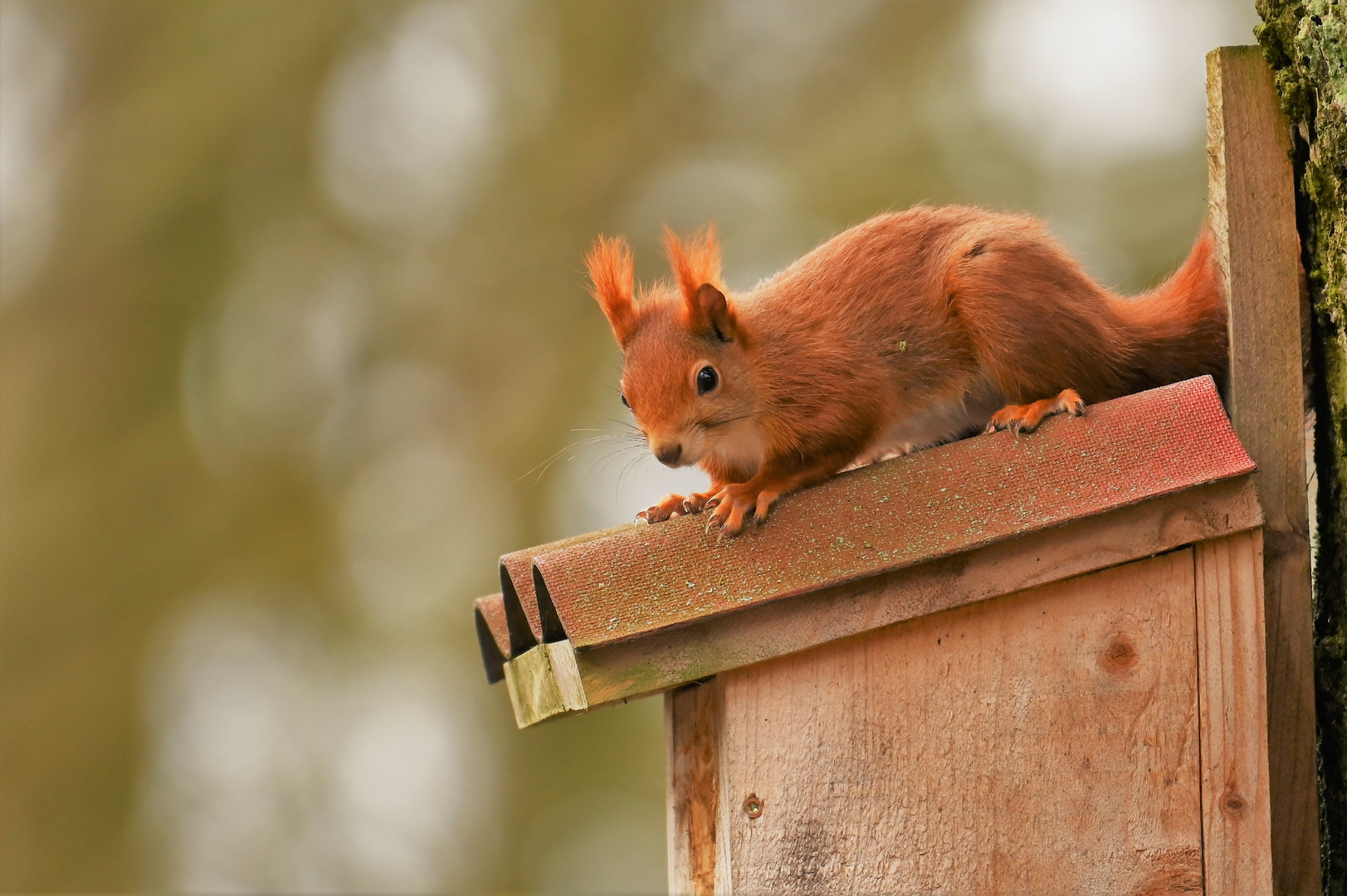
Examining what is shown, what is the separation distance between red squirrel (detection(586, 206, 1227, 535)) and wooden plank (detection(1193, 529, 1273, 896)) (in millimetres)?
370

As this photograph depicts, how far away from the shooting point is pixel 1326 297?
1.80 m

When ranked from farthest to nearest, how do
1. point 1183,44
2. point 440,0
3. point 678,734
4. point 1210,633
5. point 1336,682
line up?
point 440,0
point 1183,44
point 678,734
point 1336,682
point 1210,633

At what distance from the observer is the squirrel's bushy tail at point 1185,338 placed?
79.9 inches

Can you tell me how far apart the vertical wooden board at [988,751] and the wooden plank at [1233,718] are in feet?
0.07

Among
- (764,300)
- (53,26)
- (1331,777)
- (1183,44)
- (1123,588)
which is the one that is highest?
(53,26)

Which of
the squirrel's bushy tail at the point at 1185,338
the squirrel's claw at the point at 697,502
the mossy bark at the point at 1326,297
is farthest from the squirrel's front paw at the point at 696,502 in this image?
the mossy bark at the point at 1326,297

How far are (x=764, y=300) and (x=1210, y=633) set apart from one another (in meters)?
Answer: 0.97

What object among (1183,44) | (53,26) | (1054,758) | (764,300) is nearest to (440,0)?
(53,26)

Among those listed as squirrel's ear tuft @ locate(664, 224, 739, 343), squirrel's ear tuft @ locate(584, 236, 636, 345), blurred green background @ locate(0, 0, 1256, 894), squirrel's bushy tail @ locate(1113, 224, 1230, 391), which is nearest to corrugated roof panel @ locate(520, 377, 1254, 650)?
squirrel's bushy tail @ locate(1113, 224, 1230, 391)

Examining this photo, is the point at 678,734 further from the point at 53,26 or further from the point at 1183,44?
the point at 53,26

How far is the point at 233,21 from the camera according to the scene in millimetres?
5945

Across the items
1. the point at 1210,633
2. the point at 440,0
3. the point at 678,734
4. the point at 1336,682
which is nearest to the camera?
the point at 1210,633

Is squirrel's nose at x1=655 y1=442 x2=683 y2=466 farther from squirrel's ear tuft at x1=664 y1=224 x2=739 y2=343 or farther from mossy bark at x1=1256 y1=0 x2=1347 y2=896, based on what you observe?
mossy bark at x1=1256 y1=0 x2=1347 y2=896

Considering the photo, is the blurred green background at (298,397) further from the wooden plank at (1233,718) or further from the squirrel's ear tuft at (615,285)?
the wooden plank at (1233,718)
